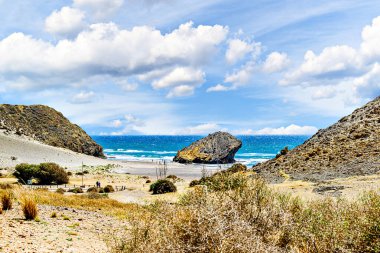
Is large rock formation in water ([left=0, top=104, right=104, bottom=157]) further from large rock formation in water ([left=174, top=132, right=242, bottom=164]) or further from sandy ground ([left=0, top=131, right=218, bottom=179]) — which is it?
large rock formation in water ([left=174, top=132, right=242, bottom=164])

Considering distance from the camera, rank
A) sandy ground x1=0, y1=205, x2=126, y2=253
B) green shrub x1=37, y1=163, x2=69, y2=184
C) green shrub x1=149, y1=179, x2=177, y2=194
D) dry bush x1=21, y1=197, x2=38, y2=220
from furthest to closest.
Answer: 1. green shrub x1=37, y1=163, x2=69, y2=184
2. green shrub x1=149, y1=179, x2=177, y2=194
3. dry bush x1=21, y1=197, x2=38, y2=220
4. sandy ground x1=0, y1=205, x2=126, y2=253

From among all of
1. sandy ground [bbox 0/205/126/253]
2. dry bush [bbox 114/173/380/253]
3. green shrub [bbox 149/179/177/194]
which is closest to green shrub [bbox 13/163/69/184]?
green shrub [bbox 149/179/177/194]

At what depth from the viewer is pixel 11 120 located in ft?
382

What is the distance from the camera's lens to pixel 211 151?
101438 mm

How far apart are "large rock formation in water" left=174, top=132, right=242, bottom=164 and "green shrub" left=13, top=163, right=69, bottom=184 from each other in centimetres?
5023

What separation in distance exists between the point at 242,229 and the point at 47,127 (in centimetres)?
13095

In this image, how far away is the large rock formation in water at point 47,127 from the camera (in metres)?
116

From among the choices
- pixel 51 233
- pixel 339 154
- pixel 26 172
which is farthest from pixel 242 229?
pixel 26 172

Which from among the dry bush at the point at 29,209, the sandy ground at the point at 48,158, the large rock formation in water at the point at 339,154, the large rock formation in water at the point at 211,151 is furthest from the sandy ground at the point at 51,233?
the large rock formation in water at the point at 211,151

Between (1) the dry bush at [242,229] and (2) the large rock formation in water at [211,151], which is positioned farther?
(2) the large rock formation in water at [211,151]

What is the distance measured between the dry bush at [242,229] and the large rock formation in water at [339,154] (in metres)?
21.7

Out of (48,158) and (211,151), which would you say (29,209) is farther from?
(211,151)

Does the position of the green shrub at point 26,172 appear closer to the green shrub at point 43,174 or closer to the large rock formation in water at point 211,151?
the green shrub at point 43,174

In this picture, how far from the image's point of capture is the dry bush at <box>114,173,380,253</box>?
6398 millimetres
